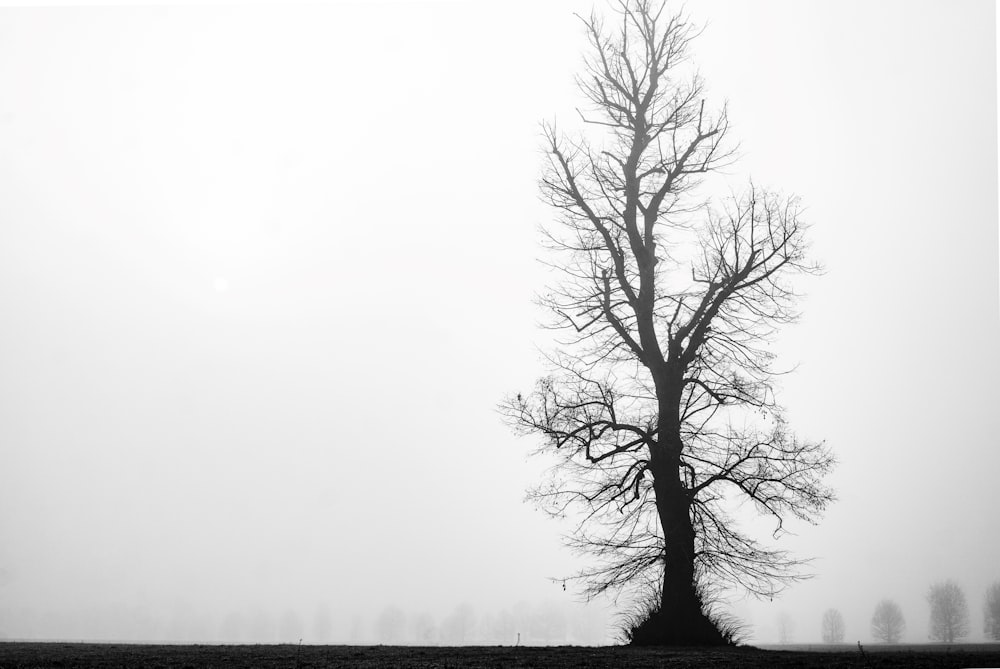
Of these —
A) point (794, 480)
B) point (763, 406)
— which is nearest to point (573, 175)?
point (763, 406)

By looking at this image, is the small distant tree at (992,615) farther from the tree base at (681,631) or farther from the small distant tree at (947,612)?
the tree base at (681,631)

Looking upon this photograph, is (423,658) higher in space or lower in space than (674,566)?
lower

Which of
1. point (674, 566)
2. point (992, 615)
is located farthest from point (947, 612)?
point (674, 566)

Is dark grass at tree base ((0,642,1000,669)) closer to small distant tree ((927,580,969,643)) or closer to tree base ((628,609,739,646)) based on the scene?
→ tree base ((628,609,739,646))

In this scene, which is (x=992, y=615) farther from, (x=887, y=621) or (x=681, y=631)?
(x=681, y=631)

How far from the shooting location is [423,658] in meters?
9.28

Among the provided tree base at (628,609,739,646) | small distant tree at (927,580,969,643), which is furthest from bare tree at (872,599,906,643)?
tree base at (628,609,739,646)

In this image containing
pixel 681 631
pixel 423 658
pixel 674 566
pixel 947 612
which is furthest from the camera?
pixel 947 612

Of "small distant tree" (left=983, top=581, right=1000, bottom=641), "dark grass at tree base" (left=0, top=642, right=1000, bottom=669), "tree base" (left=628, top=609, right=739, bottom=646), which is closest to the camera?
"dark grass at tree base" (left=0, top=642, right=1000, bottom=669)

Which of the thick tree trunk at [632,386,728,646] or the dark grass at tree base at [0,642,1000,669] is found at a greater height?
the thick tree trunk at [632,386,728,646]

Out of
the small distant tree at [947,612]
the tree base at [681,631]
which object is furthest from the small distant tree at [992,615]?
the tree base at [681,631]

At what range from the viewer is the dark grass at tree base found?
8.46m

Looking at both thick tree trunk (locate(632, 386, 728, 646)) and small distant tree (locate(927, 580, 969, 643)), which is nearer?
thick tree trunk (locate(632, 386, 728, 646))

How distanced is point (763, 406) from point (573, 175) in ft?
20.5
